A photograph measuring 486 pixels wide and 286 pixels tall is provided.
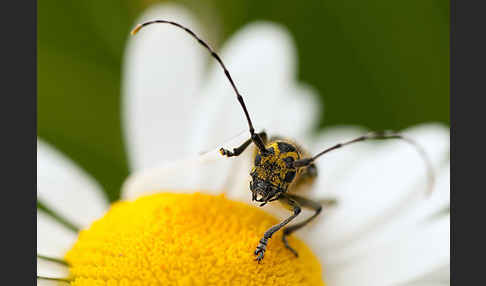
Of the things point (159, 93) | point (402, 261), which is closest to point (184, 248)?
point (402, 261)

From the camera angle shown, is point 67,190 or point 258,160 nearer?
point 258,160

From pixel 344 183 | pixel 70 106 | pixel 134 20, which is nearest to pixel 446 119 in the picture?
pixel 344 183

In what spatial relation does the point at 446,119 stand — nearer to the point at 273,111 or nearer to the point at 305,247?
the point at 273,111

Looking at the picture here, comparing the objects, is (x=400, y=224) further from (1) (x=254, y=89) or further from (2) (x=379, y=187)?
(1) (x=254, y=89)

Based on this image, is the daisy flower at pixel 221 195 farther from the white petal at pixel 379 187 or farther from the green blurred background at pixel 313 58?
the green blurred background at pixel 313 58

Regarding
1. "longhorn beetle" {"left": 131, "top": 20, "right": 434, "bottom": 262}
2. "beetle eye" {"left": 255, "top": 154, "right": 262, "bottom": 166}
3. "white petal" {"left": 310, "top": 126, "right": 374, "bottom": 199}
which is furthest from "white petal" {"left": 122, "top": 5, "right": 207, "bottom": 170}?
"beetle eye" {"left": 255, "top": 154, "right": 262, "bottom": 166}
